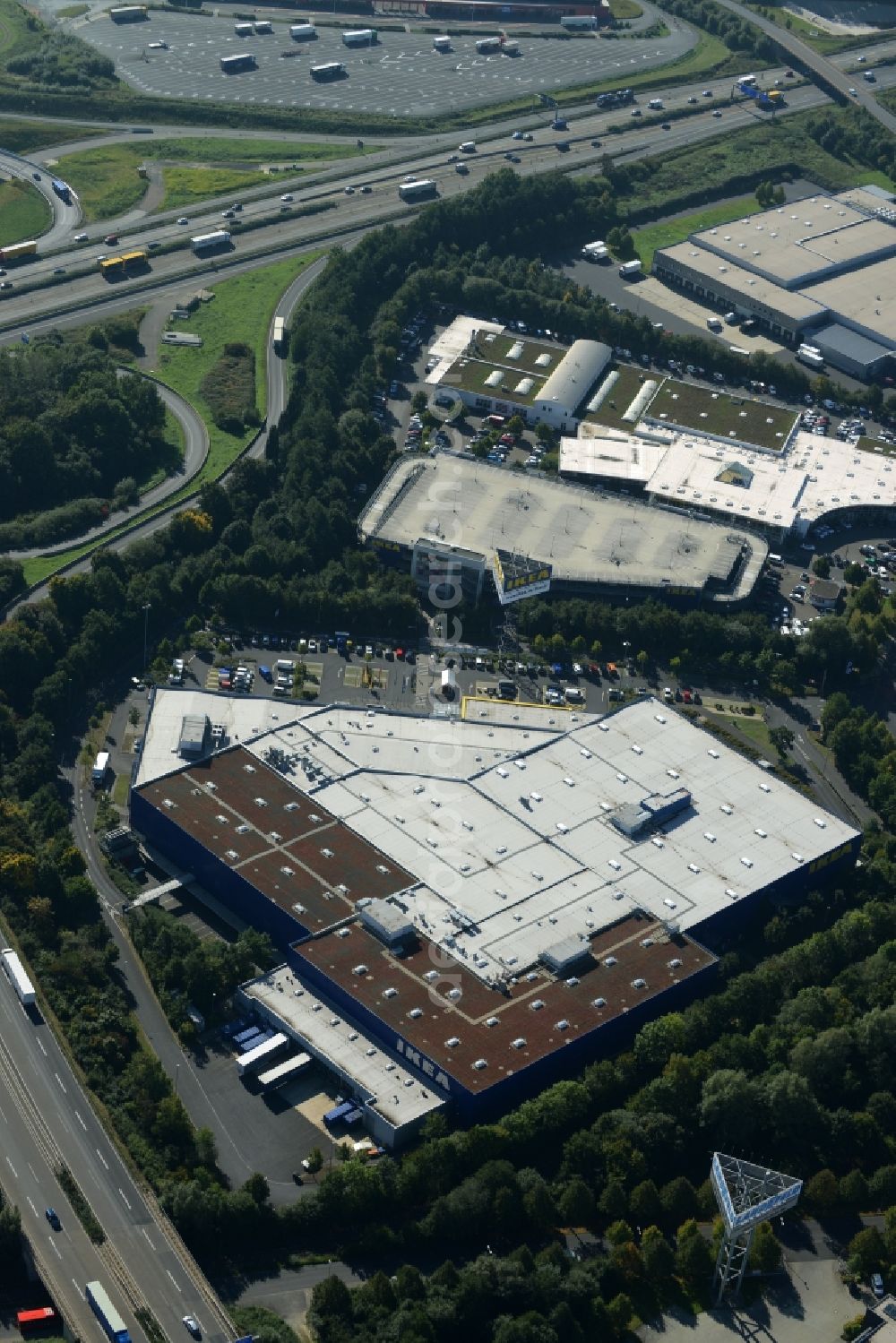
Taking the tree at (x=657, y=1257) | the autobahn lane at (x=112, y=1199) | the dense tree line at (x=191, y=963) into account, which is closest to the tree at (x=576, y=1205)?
the tree at (x=657, y=1257)

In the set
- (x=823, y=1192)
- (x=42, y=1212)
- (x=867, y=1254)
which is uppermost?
(x=42, y=1212)

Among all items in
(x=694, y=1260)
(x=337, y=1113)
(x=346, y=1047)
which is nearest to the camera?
(x=694, y=1260)

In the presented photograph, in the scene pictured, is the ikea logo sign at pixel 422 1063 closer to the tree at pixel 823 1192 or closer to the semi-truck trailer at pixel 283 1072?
the semi-truck trailer at pixel 283 1072

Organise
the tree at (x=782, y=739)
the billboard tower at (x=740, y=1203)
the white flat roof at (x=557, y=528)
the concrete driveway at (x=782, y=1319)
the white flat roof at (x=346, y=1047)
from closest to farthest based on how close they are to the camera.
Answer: the billboard tower at (x=740, y=1203) < the concrete driveway at (x=782, y=1319) < the white flat roof at (x=346, y=1047) < the tree at (x=782, y=739) < the white flat roof at (x=557, y=528)

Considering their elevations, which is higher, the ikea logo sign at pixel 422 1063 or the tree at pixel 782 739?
the ikea logo sign at pixel 422 1063

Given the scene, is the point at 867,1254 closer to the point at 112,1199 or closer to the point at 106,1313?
the point at 106,1313

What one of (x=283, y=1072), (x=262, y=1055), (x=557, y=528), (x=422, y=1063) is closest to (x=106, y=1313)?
(x=283, y=1072)

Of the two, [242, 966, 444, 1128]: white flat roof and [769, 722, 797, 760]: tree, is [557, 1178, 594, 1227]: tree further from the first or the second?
[769, 722, 797, 760]: tree
